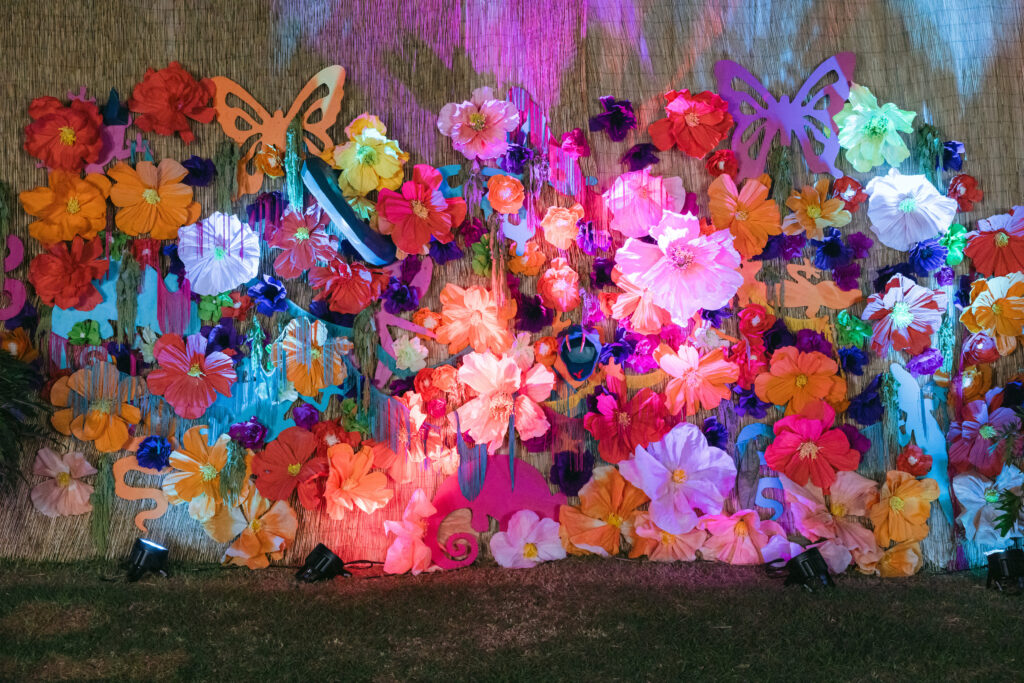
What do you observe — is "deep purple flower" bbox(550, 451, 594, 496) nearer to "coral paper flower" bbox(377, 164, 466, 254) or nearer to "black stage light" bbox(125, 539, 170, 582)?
"coral paper flower" bbox(377, 164, 466, 254)

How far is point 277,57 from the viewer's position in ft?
7.13

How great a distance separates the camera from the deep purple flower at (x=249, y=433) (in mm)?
2150

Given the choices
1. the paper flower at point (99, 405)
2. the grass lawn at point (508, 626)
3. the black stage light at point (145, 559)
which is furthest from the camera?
the paper flower at point (99, 405)

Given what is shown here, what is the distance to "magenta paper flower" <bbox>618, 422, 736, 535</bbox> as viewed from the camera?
85.1 inches

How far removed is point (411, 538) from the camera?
7.00 ft

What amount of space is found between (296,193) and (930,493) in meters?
1.69

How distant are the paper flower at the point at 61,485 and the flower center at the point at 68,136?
0.74 meters

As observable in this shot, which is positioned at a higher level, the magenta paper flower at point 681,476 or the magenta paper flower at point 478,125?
the magenta paper flower at point 478,125

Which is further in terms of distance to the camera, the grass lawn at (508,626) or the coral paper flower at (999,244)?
the coral paper flower at (999,244)

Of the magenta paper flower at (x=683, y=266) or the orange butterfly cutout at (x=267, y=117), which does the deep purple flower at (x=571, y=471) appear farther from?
the orange butterfly cutout at (x=267, y=117)

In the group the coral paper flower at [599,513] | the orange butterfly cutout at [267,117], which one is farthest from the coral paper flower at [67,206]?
the coral paper flower at [599,513]

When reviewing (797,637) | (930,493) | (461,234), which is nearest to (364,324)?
(461,234)

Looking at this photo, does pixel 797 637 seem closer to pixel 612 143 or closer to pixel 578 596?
pixel 578 596

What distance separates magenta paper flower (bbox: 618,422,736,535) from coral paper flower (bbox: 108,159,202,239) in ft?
4.08
